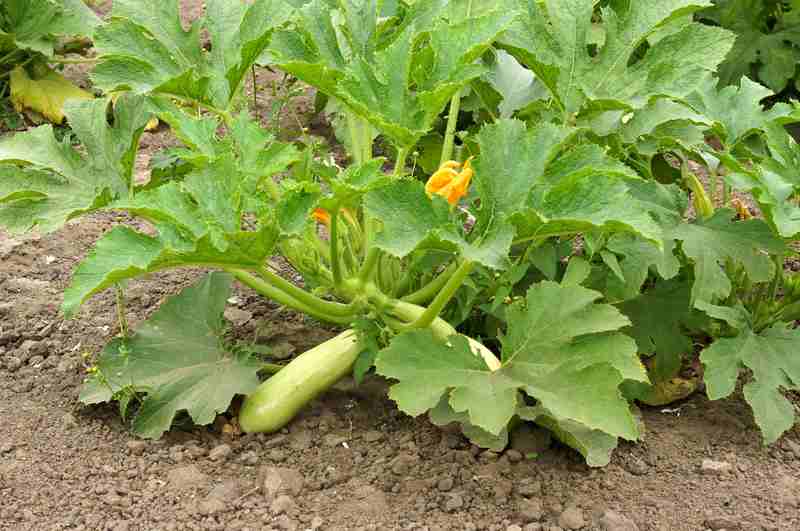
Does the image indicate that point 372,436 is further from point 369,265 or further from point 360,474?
point 369,265

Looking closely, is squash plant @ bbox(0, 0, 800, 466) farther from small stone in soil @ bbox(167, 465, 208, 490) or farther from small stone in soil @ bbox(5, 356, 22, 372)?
small stone in soil @ bbox(5, 356, 22, 372)

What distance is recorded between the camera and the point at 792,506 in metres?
2.64

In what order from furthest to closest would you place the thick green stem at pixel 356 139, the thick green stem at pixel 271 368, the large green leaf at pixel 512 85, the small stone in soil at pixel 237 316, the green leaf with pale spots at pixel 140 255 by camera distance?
the small stone in soil at pixel 237 316 → the large green leaf at pixel 512 85 → the thick green stem at pixel 356 139 → the thick green stem at pixel 271 368 → the green leaf with pale spots at pixel 140 255

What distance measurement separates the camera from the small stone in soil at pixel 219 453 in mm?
2781


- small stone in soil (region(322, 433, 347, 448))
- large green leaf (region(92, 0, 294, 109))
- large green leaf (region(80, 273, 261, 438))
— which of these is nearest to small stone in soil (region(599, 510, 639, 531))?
small stone in soil (region(322, 433, 347, 448))

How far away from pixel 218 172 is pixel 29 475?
0.92 meters

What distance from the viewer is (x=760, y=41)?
190 inches

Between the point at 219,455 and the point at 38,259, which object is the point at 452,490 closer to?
the point at 219,455

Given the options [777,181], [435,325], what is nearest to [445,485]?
[435,325]

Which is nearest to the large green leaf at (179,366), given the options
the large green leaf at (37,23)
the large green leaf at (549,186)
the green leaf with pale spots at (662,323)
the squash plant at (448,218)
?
the squash plant at (448,218)

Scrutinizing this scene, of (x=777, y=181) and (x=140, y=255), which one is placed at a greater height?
(x=140, y=255)

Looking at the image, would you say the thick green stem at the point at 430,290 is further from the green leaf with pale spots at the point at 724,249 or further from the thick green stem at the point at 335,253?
the green leaf with pale spots at the point at 724,249

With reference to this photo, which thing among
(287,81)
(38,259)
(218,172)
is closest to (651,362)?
(218,172)

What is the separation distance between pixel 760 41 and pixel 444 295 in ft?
9.38
